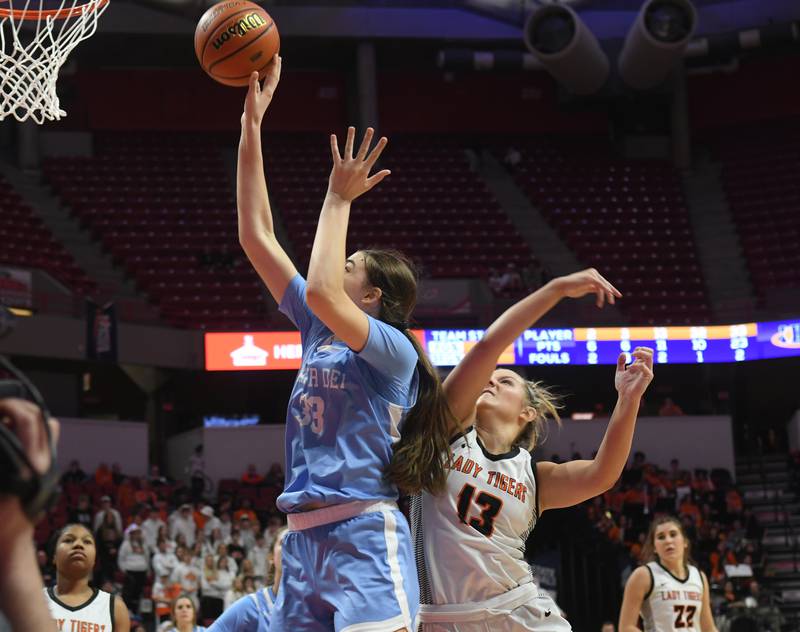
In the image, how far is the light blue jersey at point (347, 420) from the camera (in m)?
3.12

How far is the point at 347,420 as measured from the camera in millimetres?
3166

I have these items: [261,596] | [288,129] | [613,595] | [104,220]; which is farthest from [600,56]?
[261,596]

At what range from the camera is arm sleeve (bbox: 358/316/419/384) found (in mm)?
3133

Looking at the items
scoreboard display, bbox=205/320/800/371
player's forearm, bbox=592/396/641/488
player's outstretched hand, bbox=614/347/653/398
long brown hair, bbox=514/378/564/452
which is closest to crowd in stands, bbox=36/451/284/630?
scoreboard display, bbox=205/320/800/371

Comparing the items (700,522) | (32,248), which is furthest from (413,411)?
(32,248)

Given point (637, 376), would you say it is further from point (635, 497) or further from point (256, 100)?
point (635, 497)

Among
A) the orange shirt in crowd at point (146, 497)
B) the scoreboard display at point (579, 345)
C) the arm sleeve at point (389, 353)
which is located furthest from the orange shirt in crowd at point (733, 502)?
the arm sleeve at point (389, 353)

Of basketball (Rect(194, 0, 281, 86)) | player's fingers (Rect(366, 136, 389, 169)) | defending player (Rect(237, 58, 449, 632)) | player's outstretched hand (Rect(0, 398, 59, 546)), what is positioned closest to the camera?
player's outstretched hand (Rect(0, 398, 59, 546))

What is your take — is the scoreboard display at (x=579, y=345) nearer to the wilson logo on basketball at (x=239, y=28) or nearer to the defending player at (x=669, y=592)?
the defending player at (x=669, y=592)

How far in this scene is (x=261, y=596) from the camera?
4051 millimetres

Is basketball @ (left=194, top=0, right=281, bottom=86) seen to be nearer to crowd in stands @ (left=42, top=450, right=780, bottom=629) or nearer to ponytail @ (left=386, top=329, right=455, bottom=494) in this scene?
ponytail @ (left=386, top=329, right=455, bottom=494)

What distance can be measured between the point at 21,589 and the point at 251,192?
1904 millimetres

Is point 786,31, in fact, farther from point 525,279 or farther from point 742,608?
point 742,608

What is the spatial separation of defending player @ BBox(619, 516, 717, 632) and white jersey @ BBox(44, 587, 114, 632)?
8.83ft
